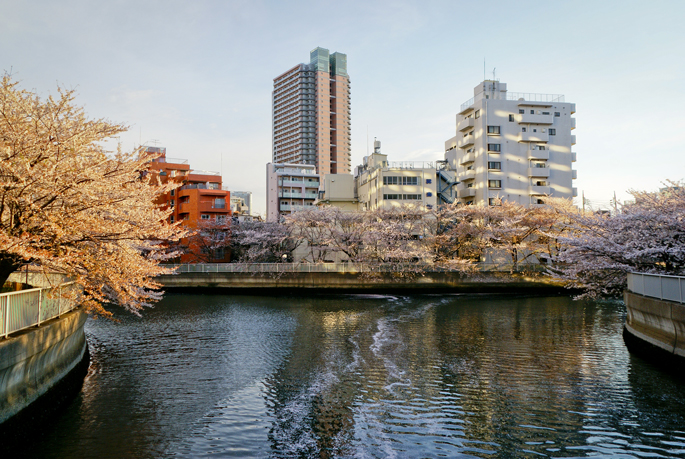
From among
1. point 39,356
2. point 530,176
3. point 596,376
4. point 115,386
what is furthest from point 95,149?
point 530,176

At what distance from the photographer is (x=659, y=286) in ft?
51.1

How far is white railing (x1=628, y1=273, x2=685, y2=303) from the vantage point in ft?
46.7

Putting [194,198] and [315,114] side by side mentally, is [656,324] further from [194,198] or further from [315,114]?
[315,114]

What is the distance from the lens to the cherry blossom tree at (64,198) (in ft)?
35.2

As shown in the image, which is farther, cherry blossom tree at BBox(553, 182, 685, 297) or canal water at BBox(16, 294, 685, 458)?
cherry blossom tree at BBox(553, 182, 685, 297)

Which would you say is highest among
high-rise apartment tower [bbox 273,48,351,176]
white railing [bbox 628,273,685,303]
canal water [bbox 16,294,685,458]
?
high-rise apartment tower [bbox 273,48,351,176]

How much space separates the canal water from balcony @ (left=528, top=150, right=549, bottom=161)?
147 feet

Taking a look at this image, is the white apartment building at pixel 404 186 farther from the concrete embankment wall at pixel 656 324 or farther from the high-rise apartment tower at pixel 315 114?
the high-rise apartment tower at pixel 315 114

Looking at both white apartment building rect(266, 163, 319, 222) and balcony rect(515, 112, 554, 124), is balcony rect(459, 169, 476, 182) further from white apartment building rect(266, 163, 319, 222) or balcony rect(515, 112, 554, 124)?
white apartment building rect(266, 163, 319, 222)

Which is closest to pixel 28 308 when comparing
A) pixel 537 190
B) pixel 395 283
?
pixel 395 283

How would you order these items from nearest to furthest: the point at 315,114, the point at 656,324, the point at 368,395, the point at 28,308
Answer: the point at 28,308 → the point at 368,395 → the point at 656,324 → the point at 315,114

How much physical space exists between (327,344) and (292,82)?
452 feet

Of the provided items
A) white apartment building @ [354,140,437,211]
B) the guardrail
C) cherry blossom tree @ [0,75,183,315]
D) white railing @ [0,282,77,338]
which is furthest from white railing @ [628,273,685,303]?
white apartment building @ [354,140,437,211]

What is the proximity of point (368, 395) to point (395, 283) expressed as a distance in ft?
102
